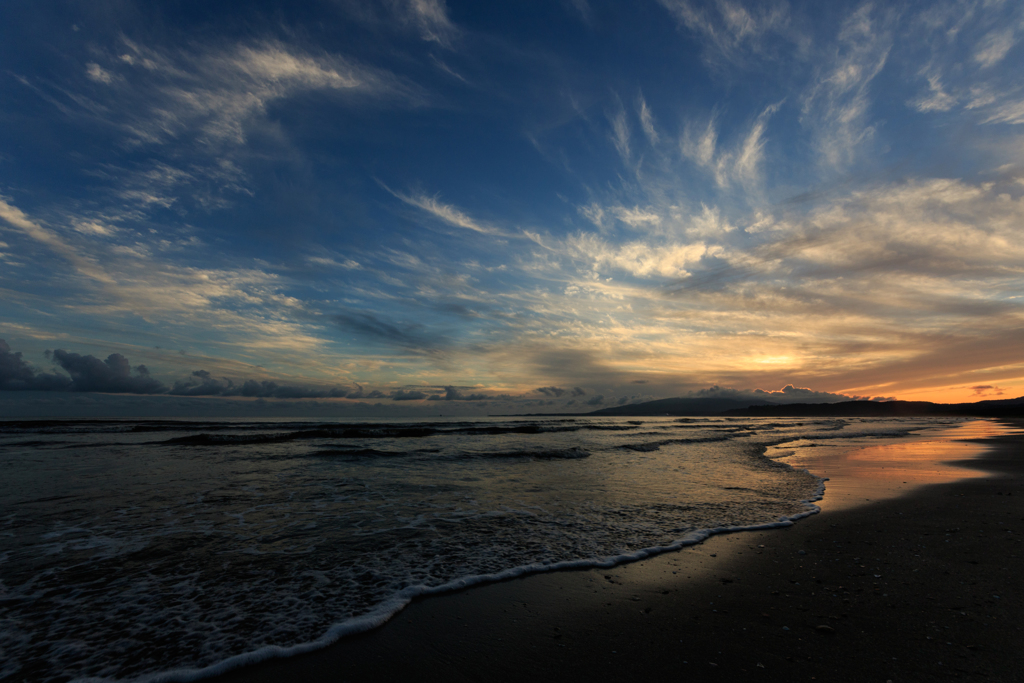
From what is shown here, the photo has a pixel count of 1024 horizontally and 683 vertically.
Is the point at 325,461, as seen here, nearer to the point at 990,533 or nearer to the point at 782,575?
the point at 782,575

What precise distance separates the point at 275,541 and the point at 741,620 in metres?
7.69

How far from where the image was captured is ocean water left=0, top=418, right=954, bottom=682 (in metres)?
4.65

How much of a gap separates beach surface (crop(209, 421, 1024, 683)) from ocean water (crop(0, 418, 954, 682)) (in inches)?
22.0

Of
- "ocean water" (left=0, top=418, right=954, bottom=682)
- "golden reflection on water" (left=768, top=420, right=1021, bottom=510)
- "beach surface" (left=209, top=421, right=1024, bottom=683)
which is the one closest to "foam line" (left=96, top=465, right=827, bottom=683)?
"ocean water" (left=0, top=418, right=954, bottom=682)

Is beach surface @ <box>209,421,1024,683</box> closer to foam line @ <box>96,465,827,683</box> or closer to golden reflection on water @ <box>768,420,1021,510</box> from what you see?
foam line @ <box>96,465,827,683</box>

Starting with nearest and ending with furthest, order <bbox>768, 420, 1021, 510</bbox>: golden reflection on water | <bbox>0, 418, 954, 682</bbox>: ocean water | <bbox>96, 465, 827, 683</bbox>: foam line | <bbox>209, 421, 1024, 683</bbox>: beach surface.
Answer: <bbox>209, 421, 1024, 683</bbox>: beach surface, <bbox>96, 465, 827, 683</bbox>: foam line, <bbox>0, 418, 954, 682</bbox>: ocean water, <bbox>768, 420, 1021, 510</bbox>: golden reflection on water

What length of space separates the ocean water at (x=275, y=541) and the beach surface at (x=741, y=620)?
1.84 ft

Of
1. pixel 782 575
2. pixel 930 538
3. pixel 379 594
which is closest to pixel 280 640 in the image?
pixel 379 594

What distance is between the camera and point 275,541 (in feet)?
25.9

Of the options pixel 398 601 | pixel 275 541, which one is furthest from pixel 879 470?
pixel 275 541

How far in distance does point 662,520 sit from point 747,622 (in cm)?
456

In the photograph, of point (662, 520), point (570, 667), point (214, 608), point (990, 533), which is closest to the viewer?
point (570, 667)

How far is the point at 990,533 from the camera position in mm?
7375

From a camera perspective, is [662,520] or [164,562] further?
[662,520]
